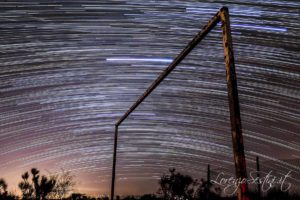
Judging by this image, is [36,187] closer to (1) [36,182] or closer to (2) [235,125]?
(1) [36,182]

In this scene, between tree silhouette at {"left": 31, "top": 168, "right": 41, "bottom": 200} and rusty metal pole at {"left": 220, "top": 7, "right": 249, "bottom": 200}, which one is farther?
tree silhouette at {"left": 31, "top": 168, "right": 41, "bottom": 200}

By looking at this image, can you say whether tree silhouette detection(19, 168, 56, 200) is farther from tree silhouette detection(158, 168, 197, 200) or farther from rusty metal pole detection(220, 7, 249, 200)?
rusty metal pole detection(220, 7, 249, 200)

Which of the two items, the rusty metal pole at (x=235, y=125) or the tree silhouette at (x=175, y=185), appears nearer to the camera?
the rusty metal pole at (x=235, y=125)

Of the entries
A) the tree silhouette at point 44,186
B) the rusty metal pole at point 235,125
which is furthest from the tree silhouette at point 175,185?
the rusty metal pole at point 235,125

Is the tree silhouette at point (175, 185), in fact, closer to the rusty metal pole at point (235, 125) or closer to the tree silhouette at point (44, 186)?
the tree silhouette at point (44, 186)

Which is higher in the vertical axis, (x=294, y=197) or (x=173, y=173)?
(x=173, y=173)

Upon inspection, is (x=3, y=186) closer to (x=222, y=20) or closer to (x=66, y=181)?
(x=66, y=181)

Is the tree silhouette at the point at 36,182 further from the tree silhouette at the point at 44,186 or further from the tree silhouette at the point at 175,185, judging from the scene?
the tree silhouette at the point at 175,185

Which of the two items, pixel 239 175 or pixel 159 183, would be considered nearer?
pixel 239 175

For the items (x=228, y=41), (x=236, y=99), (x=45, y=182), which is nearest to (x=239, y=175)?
(x=236, y=99)

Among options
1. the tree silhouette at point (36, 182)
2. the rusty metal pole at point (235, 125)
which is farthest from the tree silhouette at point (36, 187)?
the rusty metal pole at point (235, 125)

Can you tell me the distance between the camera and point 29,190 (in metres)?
53.3

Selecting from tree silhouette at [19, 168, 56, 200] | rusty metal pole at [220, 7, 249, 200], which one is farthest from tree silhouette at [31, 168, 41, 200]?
rusty metal pole at [220, 7, 249, 200]

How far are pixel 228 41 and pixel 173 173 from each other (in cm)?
4963
